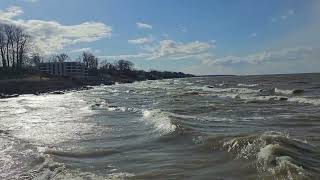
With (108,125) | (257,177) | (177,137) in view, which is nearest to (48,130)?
(108,125)

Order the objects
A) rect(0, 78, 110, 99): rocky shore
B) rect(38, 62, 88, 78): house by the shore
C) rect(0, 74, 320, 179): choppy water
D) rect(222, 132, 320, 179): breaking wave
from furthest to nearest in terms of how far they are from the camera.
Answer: rect(38, 62, 88, 78): house by the shore < rect(0, 78, 110, 99): rocky shore < rect(0, 74, 320, 179): choppy water < rect(222, 132, 320, 179): breaking wave

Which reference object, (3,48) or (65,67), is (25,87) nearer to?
(3,48)

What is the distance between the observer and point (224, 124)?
21844 mm

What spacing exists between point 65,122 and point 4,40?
88429mm

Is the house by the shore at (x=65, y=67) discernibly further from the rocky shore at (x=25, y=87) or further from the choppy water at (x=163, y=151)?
the choppy water at (x=163, y=151)

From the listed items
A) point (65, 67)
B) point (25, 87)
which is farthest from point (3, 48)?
point (65, 67)

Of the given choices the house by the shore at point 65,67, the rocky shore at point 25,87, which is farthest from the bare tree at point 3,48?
the house by the shore at point 65,67

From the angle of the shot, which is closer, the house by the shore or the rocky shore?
the rocky shore

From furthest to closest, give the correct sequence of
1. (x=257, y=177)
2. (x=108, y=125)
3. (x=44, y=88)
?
1. (x=44, y=88)
2. (x=108, y=125)
3. (x=257, y=177)

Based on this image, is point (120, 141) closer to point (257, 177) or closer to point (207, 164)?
point (207, 164)

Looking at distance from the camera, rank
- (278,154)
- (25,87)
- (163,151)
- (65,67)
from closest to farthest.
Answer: (278,154) → (163,151) → (25,87) → (65,67)

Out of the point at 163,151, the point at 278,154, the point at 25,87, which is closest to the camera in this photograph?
the point at 278,154

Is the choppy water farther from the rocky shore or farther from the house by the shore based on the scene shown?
the house by the shore

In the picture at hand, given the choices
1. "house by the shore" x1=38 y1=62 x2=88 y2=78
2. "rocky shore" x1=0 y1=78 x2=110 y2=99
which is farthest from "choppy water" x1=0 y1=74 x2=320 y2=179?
"house by the shore" x1=38 y1=62 x2=88 y2=78
